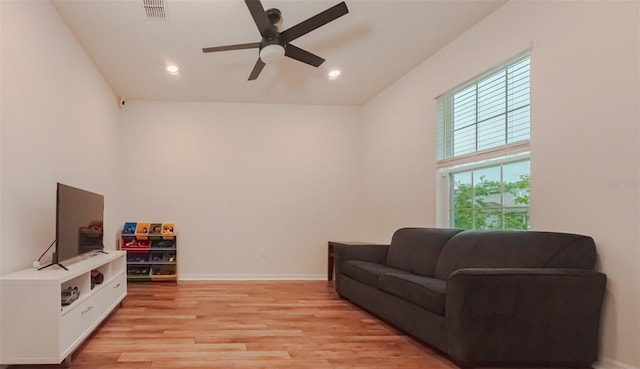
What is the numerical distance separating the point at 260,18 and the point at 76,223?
2.10m

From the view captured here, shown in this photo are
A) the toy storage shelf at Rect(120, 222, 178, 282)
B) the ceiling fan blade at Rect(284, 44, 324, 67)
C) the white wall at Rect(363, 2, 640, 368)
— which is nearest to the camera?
the white wall at Rect(363, 2, 640, 368)

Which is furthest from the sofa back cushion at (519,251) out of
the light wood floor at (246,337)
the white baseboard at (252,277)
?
the white baseboard at (252,277)

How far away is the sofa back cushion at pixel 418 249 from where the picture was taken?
149 inches

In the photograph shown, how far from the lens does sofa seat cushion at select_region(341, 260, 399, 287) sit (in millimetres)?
3865

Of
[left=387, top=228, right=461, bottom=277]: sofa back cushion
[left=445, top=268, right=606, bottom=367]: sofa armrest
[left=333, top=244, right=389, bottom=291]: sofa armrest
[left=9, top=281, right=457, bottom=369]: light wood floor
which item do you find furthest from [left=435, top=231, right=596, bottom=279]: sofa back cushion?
[left=333, top=244, right=389, bottom=291]: sofa armrest

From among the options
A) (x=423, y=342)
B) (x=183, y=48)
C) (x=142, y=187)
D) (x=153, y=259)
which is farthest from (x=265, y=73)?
(x=423, y=342)

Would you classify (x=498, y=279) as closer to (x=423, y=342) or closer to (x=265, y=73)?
(x=423, y=342)

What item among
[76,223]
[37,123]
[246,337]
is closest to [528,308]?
[246,337]

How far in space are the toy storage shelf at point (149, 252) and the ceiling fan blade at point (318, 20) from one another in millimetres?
3573

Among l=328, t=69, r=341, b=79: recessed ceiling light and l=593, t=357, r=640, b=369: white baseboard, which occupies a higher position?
l=328, t=69, r=341, b=79: recessed ceiling light

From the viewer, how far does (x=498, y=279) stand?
2.49 metres

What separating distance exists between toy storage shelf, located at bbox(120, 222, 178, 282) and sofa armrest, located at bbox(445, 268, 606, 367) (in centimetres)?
436

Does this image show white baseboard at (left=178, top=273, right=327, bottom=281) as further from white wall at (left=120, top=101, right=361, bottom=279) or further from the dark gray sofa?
the dark gray sofa

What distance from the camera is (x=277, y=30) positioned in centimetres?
344
